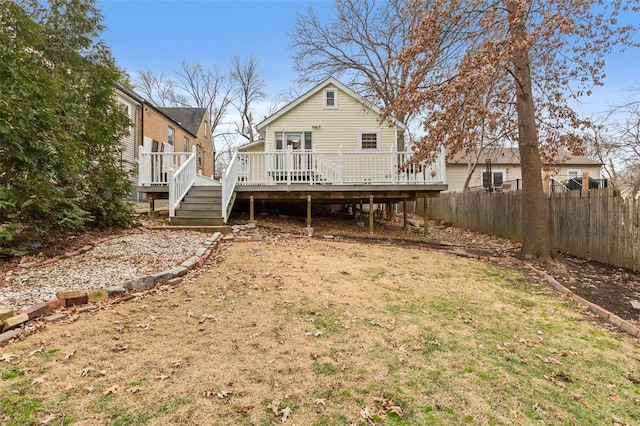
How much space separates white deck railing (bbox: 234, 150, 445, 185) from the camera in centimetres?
1021

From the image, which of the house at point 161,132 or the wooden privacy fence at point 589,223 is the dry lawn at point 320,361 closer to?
the wooden privacy fence at point 589,223

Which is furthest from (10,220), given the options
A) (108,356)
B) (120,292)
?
(108,356)

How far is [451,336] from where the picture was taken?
→ 349 cm

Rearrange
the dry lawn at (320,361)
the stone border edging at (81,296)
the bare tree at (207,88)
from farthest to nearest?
the bare tree at (207,88) → the stone border edging at (81,296) → the dry lawn at (320,361)

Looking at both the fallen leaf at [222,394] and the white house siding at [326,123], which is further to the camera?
the white house siding at [326,123]

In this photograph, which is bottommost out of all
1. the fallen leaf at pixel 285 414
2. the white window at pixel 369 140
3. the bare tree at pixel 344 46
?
the fallen leaf at pixel 285 414

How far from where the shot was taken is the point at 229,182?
9414mm

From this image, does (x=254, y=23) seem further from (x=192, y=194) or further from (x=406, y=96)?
(x=406, y=96)

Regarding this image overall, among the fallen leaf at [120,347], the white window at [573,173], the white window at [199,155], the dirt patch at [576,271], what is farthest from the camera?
the white window at [573,173]

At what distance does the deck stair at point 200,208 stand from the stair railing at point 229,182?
7.7 inches

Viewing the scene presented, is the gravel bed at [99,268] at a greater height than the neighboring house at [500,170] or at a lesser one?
lesser

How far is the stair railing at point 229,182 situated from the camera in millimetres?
8789

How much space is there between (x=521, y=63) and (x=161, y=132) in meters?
17.9

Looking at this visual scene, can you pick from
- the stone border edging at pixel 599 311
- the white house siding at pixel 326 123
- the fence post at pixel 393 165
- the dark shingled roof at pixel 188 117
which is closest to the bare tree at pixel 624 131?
the fence post at pixel 393 165
